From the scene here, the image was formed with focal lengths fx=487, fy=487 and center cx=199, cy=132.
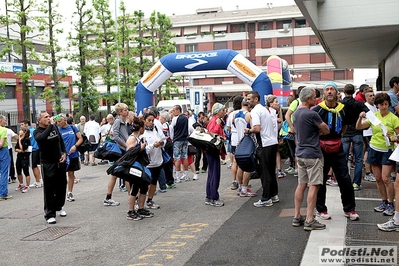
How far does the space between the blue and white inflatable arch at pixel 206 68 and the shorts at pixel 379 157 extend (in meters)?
8.36

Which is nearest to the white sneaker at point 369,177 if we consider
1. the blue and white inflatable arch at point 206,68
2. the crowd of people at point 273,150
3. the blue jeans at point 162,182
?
the crowd of people at point 273,150

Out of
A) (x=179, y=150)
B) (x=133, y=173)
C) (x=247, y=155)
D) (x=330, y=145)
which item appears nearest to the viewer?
(x=330, y=145)

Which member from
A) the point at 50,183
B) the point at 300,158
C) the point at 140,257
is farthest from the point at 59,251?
the point at 300,158

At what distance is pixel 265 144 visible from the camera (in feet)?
27.0

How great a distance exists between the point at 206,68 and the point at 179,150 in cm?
622

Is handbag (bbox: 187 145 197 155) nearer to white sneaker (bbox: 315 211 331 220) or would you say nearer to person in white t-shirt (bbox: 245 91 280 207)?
person in white t-shirt (bbox: 245 91 280 207)

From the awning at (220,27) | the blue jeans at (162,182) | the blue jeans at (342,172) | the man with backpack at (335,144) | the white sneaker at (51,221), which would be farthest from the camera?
the awning at (220,27)

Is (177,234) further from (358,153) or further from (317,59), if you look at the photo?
(317,59)

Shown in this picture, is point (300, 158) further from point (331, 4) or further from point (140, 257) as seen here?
point (331, 4)

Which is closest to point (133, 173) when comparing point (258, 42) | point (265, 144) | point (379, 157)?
point (265, 144)

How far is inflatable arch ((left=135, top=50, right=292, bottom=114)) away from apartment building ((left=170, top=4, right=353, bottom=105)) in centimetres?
4036

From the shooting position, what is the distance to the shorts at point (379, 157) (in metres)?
6.98

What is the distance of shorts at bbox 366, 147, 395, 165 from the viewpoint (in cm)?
698

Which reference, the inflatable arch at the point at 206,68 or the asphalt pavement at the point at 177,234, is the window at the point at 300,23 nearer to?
the inflatable arch at the point at 206,68
